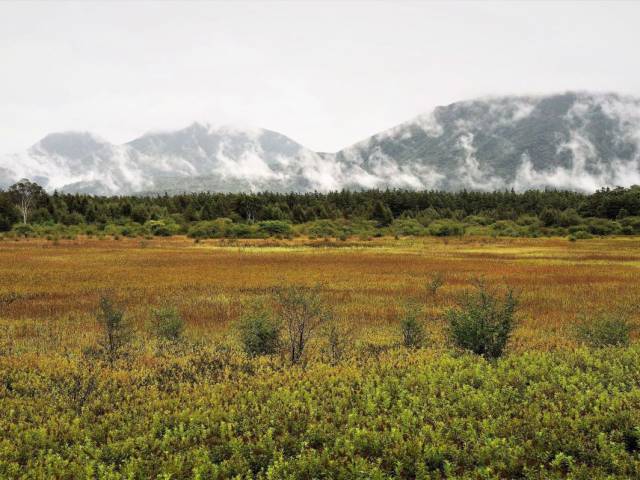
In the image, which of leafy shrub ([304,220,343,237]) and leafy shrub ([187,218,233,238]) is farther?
leafy shrub ([304,220,343,237])

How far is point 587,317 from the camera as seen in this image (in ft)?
70.9

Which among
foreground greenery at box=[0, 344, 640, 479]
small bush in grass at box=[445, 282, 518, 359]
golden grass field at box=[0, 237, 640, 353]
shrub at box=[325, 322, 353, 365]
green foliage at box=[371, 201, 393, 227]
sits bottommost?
golden grass field at box=[0, 237, 640, 353]

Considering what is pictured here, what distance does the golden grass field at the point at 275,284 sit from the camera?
1924cm

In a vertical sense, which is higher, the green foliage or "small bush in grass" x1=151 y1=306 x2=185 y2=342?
the green foliage

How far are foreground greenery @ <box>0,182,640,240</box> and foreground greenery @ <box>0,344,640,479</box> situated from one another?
93941 mm

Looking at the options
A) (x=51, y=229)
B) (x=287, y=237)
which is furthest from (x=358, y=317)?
(x=51, y=229)

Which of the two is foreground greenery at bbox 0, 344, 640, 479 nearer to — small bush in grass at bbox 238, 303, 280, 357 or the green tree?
small bush in grass at bbox 238, 303, 280, 357

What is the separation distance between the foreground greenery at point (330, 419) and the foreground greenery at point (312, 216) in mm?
93941

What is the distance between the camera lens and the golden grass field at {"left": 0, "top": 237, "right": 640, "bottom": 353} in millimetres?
19236

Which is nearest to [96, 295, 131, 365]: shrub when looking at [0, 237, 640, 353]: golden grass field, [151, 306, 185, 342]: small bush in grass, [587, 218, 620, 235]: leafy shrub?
[0, 237, 640, 353]: golden grass field

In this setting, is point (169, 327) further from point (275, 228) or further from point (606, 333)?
point (275, 228)

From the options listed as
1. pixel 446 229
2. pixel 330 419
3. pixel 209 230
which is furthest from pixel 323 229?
pixel 330 419

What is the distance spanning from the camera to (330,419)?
922cm

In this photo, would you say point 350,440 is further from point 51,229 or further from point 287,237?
point 51,229
